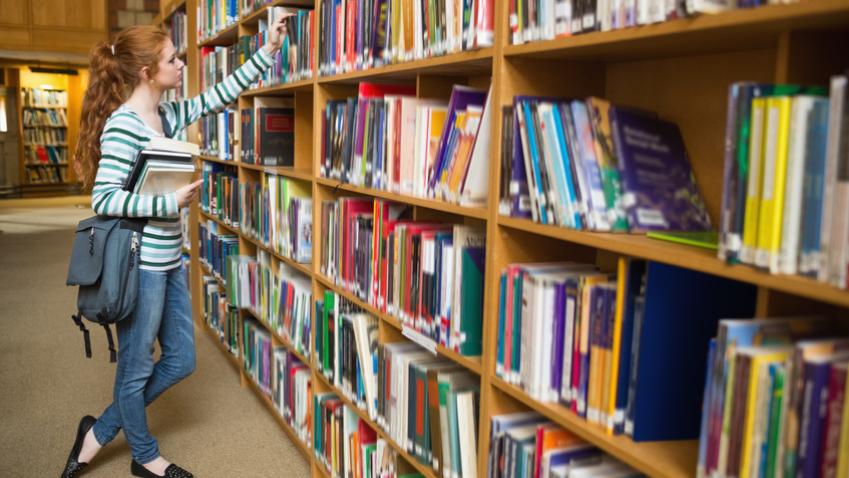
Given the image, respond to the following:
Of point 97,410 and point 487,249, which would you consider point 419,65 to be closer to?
point 487,249

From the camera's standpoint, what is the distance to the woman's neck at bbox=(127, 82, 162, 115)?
2.39 meters

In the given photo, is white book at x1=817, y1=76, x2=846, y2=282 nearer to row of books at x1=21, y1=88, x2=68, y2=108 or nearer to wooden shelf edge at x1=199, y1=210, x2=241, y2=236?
wooden shelf edge at x1=199, y1=210, x2=241, y2=236

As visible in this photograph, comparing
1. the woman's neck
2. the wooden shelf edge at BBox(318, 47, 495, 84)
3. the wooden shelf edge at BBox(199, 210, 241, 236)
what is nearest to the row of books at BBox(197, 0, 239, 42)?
the wooden shelf edge at BBox(199, 210, 241, 236)

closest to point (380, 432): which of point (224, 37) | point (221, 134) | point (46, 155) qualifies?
point (221, 134)

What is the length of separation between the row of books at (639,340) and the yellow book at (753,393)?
22 centimetres

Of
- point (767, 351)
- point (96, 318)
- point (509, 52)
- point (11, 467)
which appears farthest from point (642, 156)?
point (11, 467)

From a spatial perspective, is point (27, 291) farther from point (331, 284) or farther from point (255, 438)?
point (331, 284)

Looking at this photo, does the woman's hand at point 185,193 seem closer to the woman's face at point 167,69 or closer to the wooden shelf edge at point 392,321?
the woman's face at point 167,69

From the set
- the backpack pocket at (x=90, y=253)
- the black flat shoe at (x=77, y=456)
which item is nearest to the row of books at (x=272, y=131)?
the backpack pocket at (x=90, y=253)

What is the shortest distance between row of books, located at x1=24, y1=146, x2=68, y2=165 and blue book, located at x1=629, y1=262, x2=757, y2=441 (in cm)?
1430

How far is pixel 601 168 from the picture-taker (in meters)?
1.25

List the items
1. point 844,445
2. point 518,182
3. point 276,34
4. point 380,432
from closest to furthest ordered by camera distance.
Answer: point 844,445 → point 518,182 → point 380,432 → point 276,34

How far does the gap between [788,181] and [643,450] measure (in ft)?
1.65

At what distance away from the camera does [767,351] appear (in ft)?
3.11
